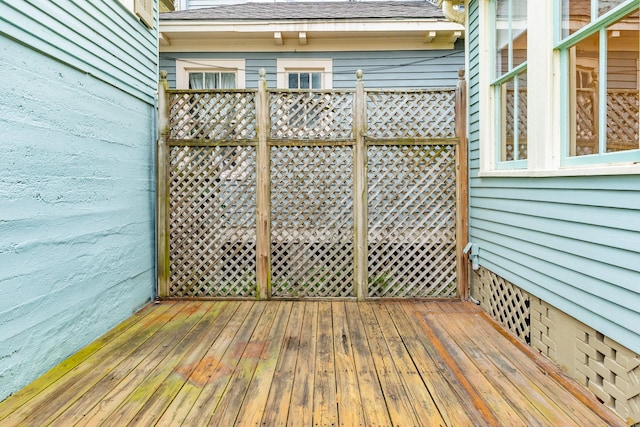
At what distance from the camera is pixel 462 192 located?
3.91 metres

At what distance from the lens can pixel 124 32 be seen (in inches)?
133

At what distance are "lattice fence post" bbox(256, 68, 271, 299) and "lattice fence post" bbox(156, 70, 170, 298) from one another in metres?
0.92

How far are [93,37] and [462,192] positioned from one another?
11.3 feet

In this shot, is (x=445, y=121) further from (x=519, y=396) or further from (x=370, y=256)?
(x=519, y=396)

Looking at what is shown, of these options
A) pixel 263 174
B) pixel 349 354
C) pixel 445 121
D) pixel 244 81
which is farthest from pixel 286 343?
pixel 244 81

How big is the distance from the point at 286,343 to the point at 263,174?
5.72 feet

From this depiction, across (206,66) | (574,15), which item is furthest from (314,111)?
(206,66)

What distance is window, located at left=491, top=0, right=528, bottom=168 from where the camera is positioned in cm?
289

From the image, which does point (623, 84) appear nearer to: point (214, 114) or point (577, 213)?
point (577, 213)

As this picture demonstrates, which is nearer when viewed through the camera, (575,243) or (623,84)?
(623,84)

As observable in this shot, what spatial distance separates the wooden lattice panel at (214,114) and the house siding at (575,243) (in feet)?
7.92

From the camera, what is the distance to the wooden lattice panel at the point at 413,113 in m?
3.91

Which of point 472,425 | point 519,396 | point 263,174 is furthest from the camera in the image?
point 263,174

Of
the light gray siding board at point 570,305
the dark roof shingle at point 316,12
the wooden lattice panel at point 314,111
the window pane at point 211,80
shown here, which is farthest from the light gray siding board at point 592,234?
the window pane at point 211,80
